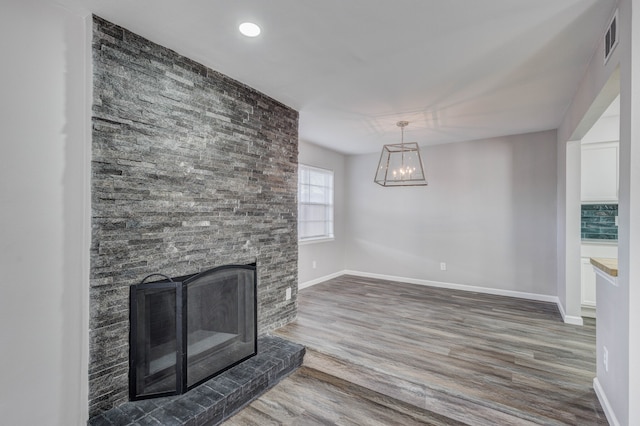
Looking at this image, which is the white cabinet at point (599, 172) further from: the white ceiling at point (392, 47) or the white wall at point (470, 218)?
the white ceiling at point (392, 47)

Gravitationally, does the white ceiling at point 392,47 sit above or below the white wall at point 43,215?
above

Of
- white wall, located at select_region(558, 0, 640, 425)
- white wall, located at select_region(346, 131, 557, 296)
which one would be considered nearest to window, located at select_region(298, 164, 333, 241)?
white wall, located at select_region(346, 131, 557, 296)

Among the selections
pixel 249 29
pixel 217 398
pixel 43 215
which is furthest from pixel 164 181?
pixel 217 398

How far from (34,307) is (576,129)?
4.65m

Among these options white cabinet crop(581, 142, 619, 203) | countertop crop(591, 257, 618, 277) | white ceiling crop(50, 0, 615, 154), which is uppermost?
white ceiling crop(50, 0, 615, 154)

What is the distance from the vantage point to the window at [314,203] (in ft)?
17.2

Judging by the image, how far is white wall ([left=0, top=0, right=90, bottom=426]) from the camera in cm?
161

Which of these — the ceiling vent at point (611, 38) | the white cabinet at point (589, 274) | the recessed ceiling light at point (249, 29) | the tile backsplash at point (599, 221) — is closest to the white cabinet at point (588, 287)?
the white cabinet at point (589, 274)

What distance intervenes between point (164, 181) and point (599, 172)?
4.96 m

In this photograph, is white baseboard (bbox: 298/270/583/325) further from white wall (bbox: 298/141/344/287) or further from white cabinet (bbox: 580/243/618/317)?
white cabinet (bbox: 580/243/618/317)

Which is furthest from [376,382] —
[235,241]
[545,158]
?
[545,158]

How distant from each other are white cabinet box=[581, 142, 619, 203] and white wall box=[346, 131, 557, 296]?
1.80 feet

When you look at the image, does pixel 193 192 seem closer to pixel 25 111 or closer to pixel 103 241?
pixel 103 241

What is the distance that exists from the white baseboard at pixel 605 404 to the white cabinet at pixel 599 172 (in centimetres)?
259
